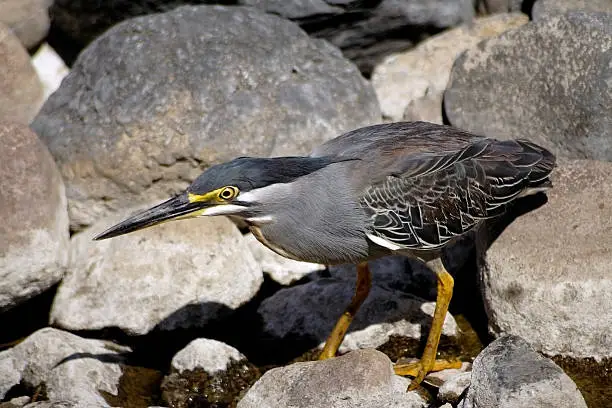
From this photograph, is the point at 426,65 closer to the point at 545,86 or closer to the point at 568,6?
the point at 568,6

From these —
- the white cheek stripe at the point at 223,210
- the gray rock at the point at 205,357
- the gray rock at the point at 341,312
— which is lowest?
the gray rock at the point at 341,312

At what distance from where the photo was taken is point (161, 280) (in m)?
6.39

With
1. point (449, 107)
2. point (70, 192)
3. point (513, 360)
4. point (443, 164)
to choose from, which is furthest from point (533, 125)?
point (70, 192)

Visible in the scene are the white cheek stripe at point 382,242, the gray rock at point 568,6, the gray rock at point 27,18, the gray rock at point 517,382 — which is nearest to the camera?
the gray rock at point 517,382

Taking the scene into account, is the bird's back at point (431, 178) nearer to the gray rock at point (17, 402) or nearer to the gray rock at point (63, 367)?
the gray rock at point (63, 367)

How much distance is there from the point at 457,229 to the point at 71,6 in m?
4.26

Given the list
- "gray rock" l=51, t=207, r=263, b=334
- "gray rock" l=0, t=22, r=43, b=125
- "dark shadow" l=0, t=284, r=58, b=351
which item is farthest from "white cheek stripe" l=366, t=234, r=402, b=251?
"gray rock" l=0, t=22, r=43, b=125

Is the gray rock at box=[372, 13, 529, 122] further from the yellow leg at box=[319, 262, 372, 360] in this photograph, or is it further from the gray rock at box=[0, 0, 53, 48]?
the gray rock at box=[0, 0, 53, 48]

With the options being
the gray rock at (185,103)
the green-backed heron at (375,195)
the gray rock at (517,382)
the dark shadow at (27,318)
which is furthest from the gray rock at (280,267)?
the gray rock at (517,382)

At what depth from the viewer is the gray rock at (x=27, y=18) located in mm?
8273

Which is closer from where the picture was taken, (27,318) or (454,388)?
(454,388)

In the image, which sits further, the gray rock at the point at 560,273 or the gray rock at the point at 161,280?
the gray rock at the point at 161,280

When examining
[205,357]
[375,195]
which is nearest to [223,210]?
[375,195]

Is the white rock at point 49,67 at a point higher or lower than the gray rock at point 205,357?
higher
